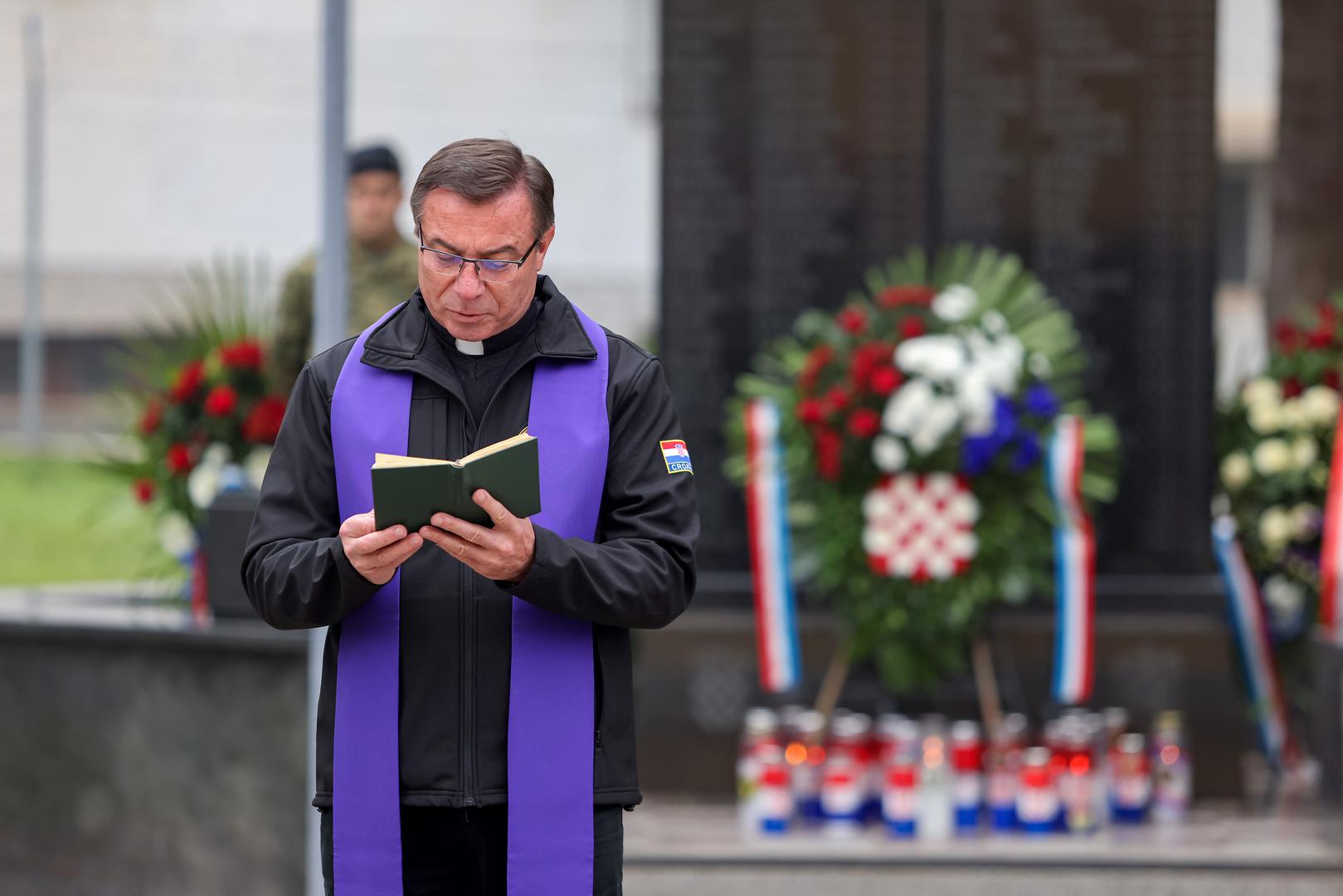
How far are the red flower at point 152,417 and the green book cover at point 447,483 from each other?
12.9ft

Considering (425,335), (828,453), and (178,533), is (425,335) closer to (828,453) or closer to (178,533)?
(828,453)

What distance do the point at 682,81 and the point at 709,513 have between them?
160 centimetres

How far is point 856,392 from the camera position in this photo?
5977 mm

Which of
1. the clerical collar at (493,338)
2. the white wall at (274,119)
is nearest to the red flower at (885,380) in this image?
the clerical collar at (493,338)

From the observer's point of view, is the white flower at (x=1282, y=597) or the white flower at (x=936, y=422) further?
the white flower at (x=1282, y=597)

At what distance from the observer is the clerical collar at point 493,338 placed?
271 centimetres

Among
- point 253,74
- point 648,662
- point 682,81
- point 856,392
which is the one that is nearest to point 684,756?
point 648,662

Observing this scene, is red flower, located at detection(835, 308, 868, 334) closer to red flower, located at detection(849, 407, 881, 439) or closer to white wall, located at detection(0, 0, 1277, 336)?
red flower, located at detection(849, 407, 881, 439)

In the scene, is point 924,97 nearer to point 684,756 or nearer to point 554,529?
point 684,756

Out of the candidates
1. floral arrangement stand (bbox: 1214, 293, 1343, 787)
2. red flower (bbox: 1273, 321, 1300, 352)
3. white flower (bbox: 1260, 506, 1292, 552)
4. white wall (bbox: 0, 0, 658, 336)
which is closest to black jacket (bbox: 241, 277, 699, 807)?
floral arrangement stand (bbox: 1214, 293, 1343, 787)

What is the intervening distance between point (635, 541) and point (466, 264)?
1.55ft

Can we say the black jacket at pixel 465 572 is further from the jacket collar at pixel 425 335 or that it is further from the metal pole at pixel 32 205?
the metal pole at pixel 32 205

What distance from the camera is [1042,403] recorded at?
232 inches

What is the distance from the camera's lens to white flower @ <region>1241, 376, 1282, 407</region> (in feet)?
22.6
